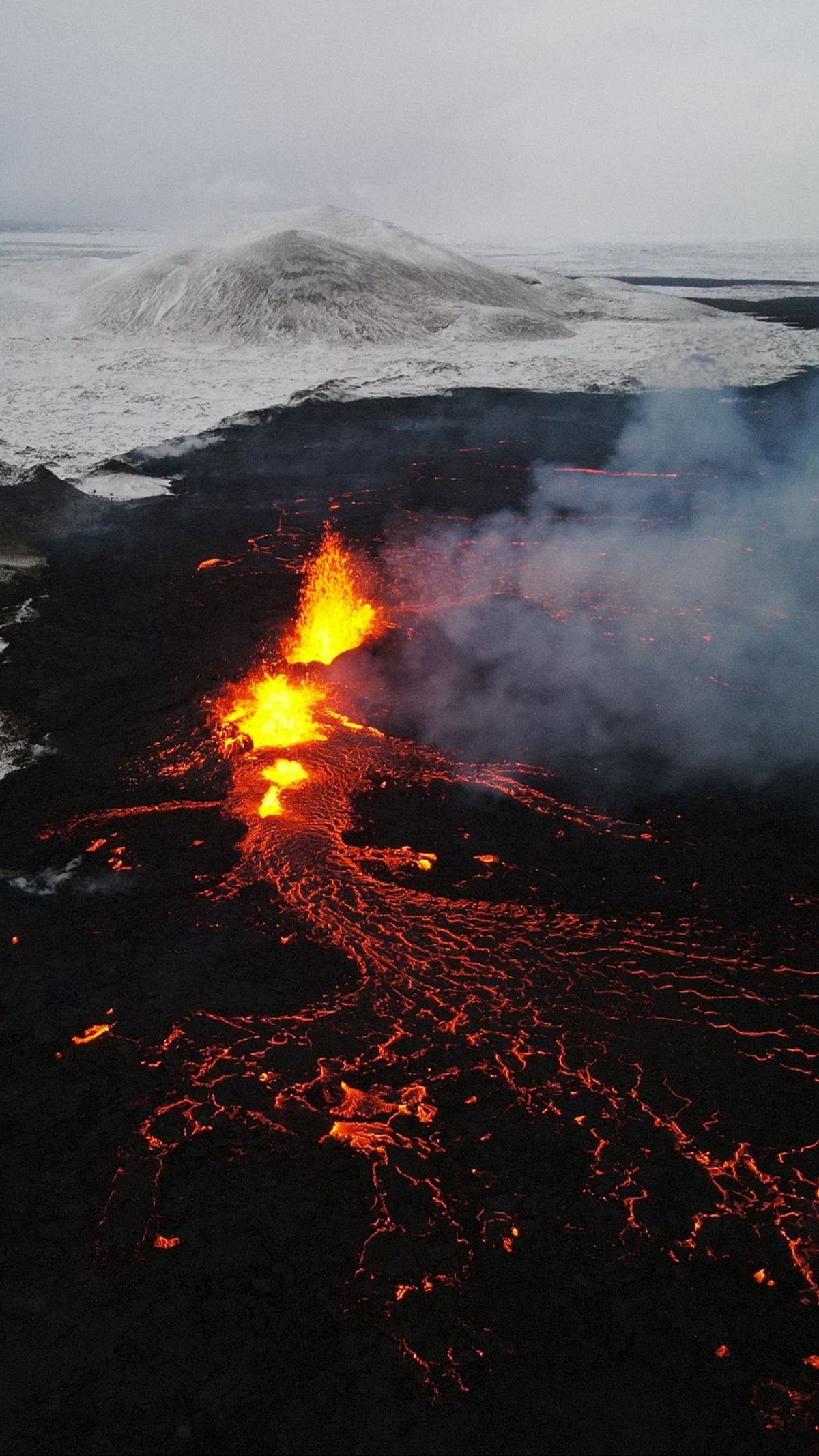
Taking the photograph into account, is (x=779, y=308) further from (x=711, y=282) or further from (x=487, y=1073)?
(x=487, y=1073)

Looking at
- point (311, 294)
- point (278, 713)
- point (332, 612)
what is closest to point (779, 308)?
point (311, 294)

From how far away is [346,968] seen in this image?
3203mm

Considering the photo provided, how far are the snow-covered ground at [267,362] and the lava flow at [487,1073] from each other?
8.72 meters

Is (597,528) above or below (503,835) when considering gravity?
above

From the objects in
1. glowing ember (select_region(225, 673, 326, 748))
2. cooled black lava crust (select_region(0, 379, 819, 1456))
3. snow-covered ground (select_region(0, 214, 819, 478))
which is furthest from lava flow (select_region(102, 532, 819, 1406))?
snow-covered ground (select_region(0, 214, 819, 478))

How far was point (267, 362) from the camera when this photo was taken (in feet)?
Result: 55.7

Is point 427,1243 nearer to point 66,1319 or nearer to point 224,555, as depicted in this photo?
point 66,1319

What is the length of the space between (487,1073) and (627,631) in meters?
3.88

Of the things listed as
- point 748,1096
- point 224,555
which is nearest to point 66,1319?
point 748,1096

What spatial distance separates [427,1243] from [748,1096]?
1194mm

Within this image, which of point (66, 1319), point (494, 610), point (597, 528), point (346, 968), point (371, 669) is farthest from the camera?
point (597, 528)

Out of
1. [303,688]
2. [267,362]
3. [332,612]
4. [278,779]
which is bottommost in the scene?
[278,779]

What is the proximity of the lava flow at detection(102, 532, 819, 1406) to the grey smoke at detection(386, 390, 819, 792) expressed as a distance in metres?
0.83

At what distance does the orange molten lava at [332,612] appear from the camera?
5.84m
